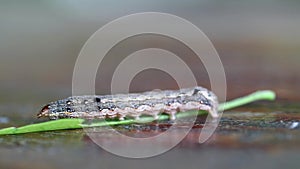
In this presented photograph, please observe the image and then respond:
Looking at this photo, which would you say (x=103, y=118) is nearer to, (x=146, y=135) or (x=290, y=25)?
(x=146, y=135)

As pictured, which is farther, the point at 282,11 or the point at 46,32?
the point at 282,11

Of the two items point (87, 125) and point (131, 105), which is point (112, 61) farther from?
point (87, 125)

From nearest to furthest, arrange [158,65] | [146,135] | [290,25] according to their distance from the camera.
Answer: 1. [146,135]
2. [158,65]
3. [290,25]

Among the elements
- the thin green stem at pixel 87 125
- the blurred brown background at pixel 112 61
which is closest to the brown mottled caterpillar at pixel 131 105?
the thin green stem at pixel 87 125

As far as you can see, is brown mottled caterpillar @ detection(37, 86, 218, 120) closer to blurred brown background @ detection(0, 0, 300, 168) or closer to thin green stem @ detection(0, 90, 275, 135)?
thin green stem @ detection(0, 90, 275, 135)

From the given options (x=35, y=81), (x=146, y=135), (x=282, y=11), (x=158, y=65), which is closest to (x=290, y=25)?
(x=282, y=11)

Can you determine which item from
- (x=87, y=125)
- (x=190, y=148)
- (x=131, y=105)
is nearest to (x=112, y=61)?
(x=131, y=105)

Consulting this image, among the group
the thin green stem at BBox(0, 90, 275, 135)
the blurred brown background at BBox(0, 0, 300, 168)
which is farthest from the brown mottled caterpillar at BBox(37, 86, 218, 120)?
the blurred brown background at BBox(0, 0, 300, 168)

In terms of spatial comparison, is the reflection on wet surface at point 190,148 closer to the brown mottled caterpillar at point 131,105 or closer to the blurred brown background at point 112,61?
the blurred brown background at point 112,61
